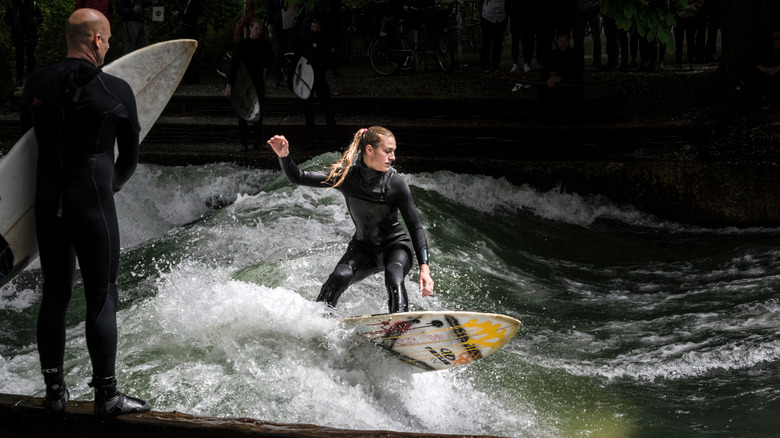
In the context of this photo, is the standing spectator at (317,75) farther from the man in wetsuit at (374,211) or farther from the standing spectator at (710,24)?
the standing spectator at (710,24)

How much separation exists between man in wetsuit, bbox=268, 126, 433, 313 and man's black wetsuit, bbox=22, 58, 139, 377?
131 cm

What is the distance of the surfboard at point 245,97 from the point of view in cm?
1150

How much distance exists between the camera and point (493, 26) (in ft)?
47.4

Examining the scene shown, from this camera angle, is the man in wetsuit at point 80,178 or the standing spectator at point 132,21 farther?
the standing spectator at point 132,21

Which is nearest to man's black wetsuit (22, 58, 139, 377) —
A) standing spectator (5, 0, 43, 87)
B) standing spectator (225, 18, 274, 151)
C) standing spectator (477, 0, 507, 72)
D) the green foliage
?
Answer: the green foliage

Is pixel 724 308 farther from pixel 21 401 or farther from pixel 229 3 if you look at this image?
pixel 229 3

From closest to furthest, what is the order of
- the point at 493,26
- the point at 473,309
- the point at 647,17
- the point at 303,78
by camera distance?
the point at 473,309 < the point at 647,17 < the point at 303,78 < the point at 493,26

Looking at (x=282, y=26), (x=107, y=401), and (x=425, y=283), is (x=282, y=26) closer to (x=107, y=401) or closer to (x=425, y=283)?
(x=425, y=283)

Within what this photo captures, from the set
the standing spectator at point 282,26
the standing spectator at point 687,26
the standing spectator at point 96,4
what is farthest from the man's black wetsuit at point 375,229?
the standing spectator at point 687,26

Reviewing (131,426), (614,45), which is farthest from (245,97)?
(131,426)

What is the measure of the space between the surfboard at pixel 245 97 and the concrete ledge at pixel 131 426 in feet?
26.3

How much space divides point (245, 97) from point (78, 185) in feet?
27.6

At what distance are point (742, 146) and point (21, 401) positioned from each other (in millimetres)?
9401

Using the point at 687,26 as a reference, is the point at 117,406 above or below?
below
